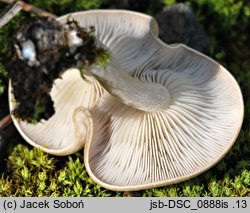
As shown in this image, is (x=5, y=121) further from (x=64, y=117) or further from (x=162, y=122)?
(x=162, y=122)

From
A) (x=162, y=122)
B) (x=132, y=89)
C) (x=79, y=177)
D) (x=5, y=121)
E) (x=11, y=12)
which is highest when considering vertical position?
(x=11, y=12)

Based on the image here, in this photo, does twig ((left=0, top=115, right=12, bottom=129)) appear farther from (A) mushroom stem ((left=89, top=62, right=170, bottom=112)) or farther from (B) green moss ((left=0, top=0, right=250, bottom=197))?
(A) mushroom stem ((left=89, top=62, right=170, bottom=112))

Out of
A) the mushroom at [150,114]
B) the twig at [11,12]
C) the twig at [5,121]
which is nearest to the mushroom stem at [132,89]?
the mushroom at [150,114]

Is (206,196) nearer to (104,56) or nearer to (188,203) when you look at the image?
(188,203)

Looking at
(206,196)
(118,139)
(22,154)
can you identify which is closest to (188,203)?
(206,196)

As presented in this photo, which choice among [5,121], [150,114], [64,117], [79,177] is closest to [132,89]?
[150,114]

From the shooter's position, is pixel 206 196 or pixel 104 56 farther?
pixel 206 196

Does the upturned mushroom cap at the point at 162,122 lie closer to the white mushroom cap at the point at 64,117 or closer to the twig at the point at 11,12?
the white mushroom cap at the point at 64,117
